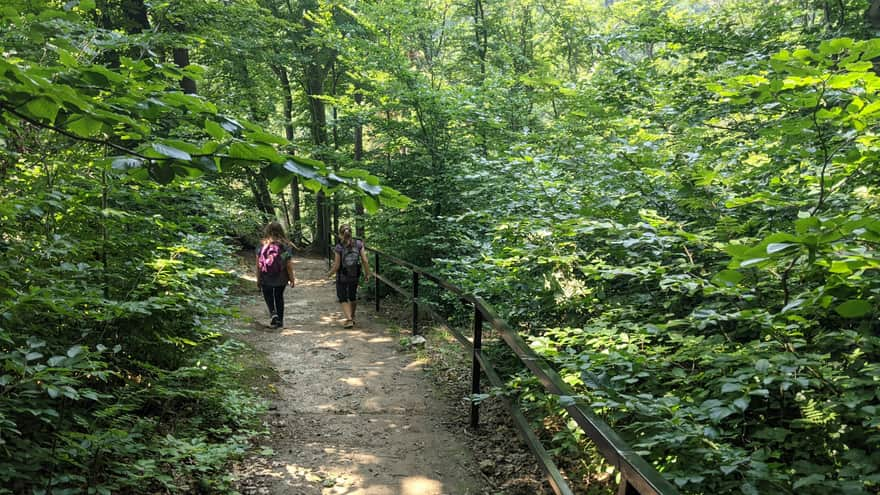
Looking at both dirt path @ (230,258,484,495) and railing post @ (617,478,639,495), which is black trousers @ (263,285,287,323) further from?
railing post @ (617,478,639,495)

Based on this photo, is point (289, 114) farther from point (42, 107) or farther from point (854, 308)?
point (854, 308)

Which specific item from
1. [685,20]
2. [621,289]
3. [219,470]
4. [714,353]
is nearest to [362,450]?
[219,470]

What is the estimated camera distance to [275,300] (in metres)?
8.02

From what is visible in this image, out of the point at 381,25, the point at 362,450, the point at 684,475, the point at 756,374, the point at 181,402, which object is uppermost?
the point at 381,25

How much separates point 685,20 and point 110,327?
26.3 ft

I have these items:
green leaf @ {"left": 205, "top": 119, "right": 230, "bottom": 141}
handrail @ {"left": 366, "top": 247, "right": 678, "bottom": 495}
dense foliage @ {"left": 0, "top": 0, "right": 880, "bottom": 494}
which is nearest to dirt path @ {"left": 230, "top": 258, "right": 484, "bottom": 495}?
dense foliage @ {"left": 0, "top": 0, "right": 880, "bottom": 494}

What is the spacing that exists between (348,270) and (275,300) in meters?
1.30

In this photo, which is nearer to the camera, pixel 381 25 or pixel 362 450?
pixel 362 450

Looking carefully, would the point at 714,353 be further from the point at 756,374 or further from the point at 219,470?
the point at 219,470

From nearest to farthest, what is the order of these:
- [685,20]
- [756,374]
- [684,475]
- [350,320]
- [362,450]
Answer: [684,475], [756,374], [362,450], [685,20], [350,320]

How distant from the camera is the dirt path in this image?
11.7 ft

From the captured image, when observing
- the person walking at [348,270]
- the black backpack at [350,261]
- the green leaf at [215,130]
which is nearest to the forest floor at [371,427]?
the person walking at [348,270]

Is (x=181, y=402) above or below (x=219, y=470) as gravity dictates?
above

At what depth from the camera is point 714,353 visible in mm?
2533
